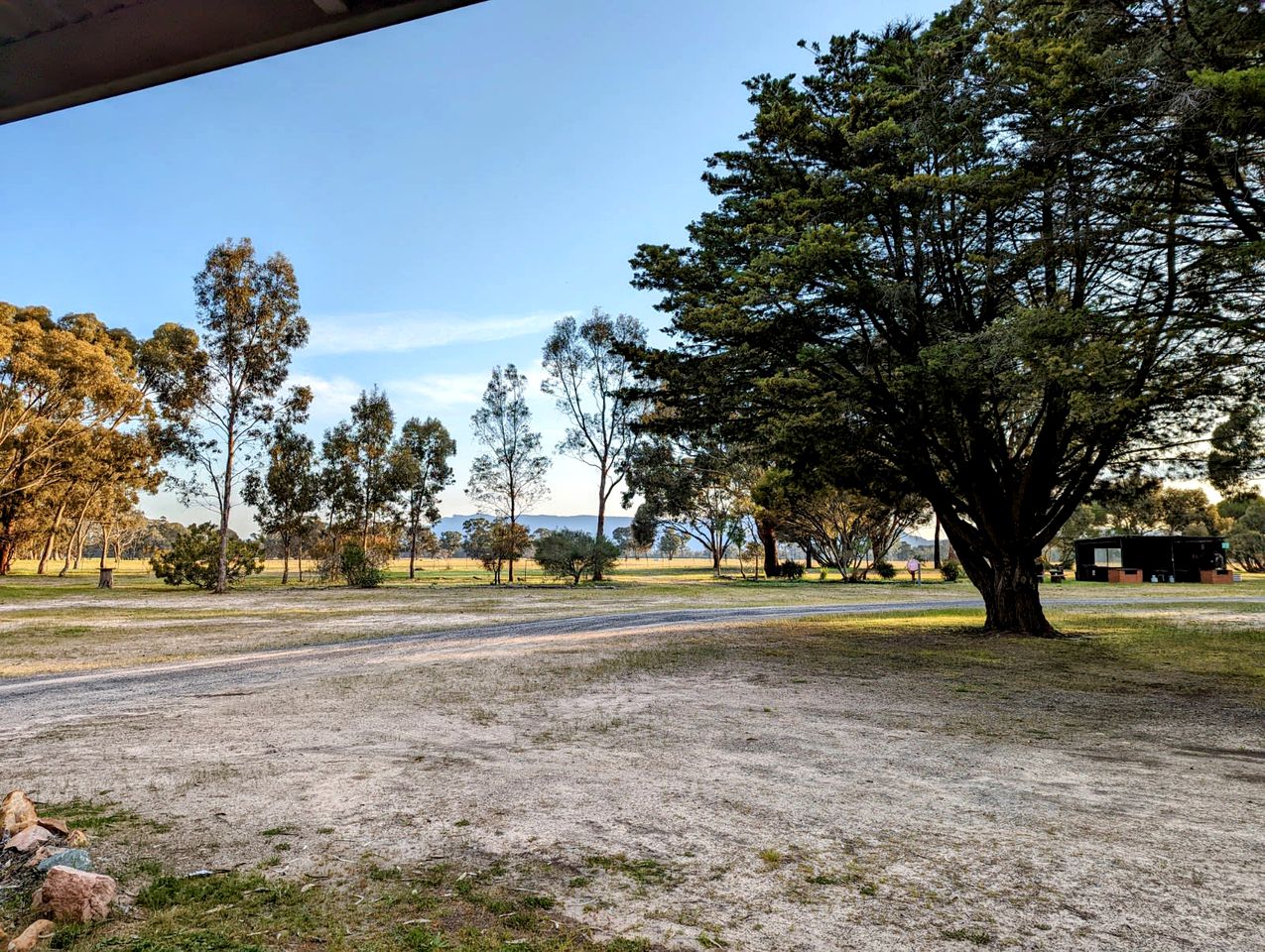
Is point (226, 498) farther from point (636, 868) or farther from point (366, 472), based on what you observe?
point (636, 868)

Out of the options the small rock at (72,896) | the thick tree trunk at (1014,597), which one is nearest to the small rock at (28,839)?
the small rock at (72,896)

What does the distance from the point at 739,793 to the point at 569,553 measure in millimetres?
31406

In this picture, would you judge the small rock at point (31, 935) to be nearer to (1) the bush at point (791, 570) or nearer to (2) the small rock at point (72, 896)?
(2) the small rock at point (72, 896)

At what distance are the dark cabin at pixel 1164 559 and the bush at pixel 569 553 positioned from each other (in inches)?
1270

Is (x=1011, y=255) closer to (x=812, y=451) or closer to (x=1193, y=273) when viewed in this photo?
(x=1193, y=273)

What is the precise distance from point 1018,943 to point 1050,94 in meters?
9.61

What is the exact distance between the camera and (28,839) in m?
3.46

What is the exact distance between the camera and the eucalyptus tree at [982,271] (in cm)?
900

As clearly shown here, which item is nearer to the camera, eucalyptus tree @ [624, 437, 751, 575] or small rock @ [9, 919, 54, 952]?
small rock @ [9, 919, 54, 952]

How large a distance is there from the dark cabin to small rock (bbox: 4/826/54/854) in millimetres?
51600

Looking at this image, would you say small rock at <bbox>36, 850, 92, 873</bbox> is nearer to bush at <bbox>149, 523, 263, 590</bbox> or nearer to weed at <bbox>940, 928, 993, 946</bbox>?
weed at <bbox>940, 928, 993, 946</bbox>

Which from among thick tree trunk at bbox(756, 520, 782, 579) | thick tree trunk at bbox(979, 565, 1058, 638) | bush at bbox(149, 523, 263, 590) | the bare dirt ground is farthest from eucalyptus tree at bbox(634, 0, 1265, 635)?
thick tree trunk at bbox(756, 520, 782, 579)

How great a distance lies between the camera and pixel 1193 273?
10.8 meters

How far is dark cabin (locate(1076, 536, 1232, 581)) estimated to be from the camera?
41625 millimetres
